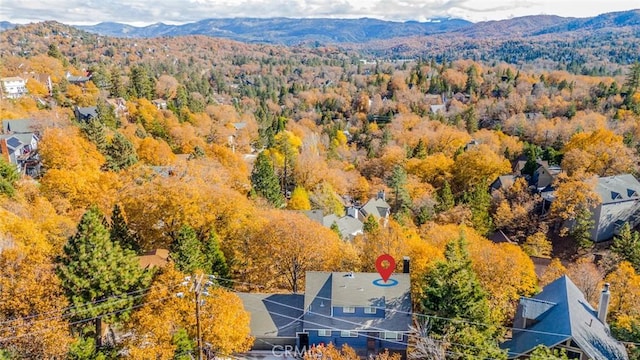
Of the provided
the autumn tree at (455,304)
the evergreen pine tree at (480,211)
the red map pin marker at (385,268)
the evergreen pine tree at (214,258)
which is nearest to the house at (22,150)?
the evergreen pine tree at (214,258)

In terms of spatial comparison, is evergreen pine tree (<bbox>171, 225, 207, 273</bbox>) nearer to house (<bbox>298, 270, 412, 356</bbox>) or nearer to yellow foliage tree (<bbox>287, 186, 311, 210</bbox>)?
house (<bbox>298, 270, 412, 356</bbox>)

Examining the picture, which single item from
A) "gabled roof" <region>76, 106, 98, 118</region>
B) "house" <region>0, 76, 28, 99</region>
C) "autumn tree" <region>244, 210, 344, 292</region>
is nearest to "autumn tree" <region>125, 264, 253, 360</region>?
"autumn tree" <region>244, 210, 344, 292</region>

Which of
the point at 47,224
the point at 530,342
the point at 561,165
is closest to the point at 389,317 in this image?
the point at 530,342

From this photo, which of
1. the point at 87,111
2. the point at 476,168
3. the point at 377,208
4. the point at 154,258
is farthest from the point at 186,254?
the point at 476,168

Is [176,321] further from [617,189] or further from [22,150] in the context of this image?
[617,189]

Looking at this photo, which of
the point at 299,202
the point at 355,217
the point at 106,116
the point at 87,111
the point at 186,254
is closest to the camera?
the point at 186,254

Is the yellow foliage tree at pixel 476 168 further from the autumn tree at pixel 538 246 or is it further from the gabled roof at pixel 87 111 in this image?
the gabled roof at pixel 87 111
